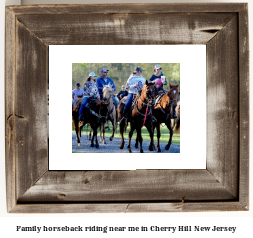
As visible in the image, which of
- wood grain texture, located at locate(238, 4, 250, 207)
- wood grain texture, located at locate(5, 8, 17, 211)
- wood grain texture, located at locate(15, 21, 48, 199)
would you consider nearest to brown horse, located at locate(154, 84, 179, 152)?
wood grain texture, located at locate(238, 4, 250, 207)

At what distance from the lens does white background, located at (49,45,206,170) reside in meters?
0.88

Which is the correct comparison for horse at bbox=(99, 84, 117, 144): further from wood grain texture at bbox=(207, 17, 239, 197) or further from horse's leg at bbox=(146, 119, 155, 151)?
wood grain texture at bbox=(207, 17, 239, 197)

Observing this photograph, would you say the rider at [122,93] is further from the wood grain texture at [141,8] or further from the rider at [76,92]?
the wood grain texture at [141,8]

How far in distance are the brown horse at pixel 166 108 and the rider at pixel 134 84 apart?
93 millimetres

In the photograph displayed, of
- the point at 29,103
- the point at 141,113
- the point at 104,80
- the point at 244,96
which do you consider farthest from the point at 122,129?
the point at 244,96

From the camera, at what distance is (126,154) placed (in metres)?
0.90

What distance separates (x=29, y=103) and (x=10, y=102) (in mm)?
67

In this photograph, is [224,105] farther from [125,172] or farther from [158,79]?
[125,172]

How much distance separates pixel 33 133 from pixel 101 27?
0.46 meters

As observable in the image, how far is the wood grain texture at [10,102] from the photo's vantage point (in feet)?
2.85
